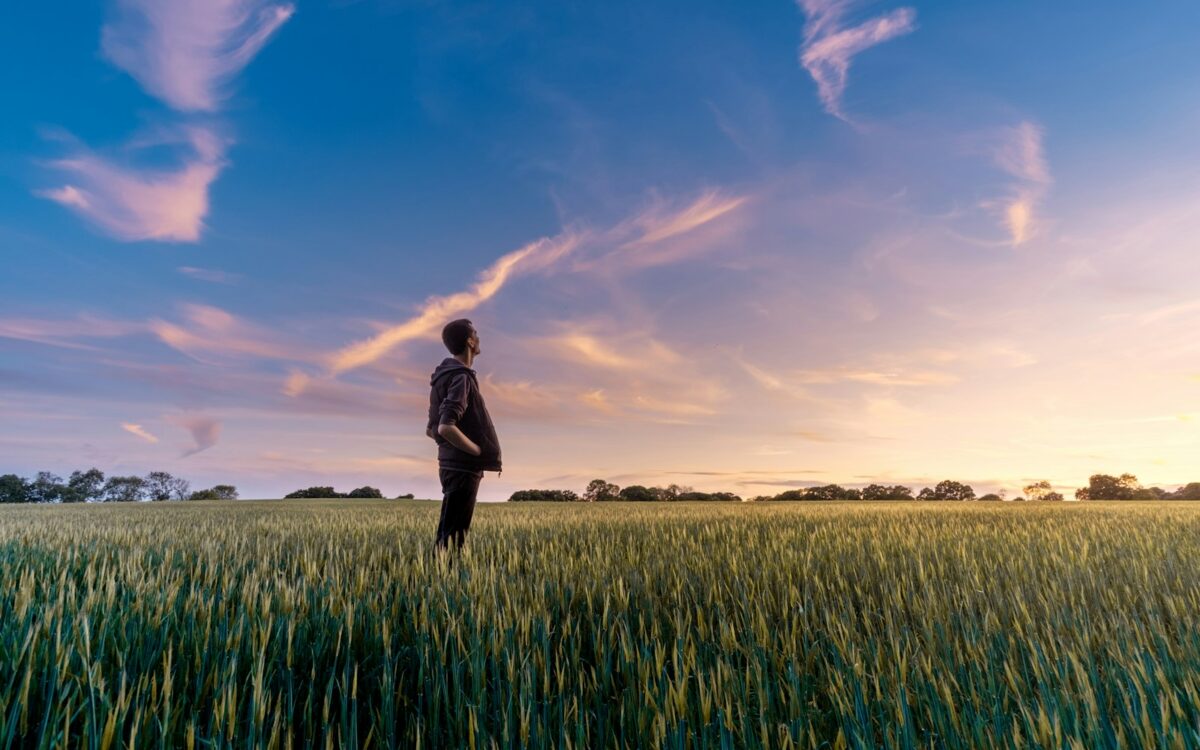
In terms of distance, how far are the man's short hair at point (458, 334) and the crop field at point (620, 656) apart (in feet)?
5.95

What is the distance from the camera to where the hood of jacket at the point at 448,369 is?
5.07 m

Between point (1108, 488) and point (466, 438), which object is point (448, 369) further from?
point (1108, 488)

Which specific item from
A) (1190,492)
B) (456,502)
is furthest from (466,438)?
(1190,492)

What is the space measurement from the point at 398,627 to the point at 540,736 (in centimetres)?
170

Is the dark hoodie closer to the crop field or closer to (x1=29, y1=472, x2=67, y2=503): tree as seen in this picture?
the crop field

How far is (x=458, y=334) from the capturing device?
531 centimetres

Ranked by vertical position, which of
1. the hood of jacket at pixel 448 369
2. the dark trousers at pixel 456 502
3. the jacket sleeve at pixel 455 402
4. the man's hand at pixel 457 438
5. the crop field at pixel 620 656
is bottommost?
the crop field at pixel 620 656

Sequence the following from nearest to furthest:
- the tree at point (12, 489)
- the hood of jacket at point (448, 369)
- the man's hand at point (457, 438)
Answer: the man's hand at point (457, 438)
the hood of jacket at point (448, 369)
the tree at point (12, 489)

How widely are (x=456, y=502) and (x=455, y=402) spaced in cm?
97

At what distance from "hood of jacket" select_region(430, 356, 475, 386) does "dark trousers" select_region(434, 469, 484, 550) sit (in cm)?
81

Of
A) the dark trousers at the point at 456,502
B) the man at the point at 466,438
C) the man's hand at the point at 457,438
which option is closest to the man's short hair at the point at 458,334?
the man at the point at 466,438

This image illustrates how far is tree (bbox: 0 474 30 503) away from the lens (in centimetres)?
5624

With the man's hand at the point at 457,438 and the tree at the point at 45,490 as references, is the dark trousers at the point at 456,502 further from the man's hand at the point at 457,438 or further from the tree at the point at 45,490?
the tree at the point at 45,490

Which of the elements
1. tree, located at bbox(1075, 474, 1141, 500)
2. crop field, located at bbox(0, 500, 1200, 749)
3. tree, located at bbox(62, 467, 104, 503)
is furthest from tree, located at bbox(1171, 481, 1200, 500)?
tree, located at bbox(62, 467, 104, 503)
